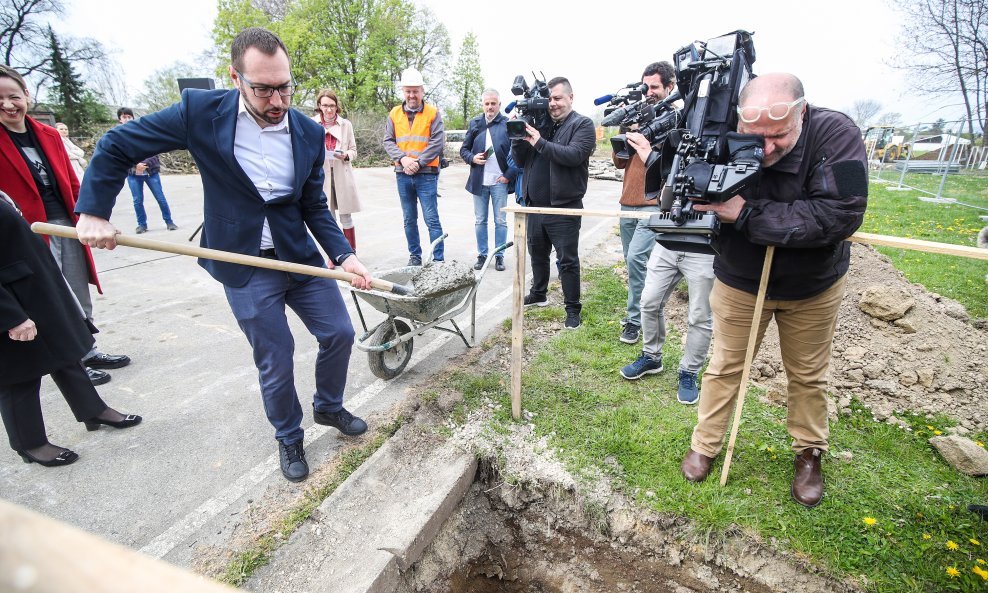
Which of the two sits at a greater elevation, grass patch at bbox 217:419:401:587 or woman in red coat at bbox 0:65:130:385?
woman in red coat at bbox 0:65:130:385

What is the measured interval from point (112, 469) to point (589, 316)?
3.84 m

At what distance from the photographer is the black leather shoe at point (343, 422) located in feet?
10.1

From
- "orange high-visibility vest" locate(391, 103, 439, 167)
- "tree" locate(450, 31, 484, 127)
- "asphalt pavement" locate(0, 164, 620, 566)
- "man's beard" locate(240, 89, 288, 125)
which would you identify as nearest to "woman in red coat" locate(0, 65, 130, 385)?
"asphalt pavement" locate(0, 164, 620, 566)

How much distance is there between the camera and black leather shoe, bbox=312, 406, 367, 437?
3082 mm

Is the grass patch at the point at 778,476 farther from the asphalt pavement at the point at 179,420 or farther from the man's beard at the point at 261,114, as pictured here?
the man's beard at the point at 261,114

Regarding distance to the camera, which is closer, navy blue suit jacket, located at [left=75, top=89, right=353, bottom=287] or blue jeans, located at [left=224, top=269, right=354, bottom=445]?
navy blue suit jacket, located at [left=75, top=89, right=353, bottom=287]

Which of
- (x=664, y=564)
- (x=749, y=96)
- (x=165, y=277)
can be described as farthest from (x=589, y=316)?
(x=165, y=277)

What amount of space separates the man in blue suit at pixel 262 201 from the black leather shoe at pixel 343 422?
A: 134 mm

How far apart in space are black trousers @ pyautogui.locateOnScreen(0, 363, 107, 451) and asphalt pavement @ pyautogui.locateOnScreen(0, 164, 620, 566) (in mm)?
193

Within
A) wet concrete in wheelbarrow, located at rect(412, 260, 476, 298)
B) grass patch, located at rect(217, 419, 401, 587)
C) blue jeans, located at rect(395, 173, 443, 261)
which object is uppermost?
blue jeans, located at rect(395, 173, 443, 261)

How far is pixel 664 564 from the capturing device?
2.46 meters

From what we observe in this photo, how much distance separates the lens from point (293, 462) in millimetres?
2766

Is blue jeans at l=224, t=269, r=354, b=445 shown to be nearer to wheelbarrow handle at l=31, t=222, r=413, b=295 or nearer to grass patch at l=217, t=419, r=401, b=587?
wheelbarrow handle at l=31, t=222, r=413, b=295

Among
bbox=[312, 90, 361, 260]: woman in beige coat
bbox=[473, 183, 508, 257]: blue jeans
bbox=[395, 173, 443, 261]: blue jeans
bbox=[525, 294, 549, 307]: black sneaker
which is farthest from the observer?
bbox=[473, 183, 508, 257]: blue jeans
